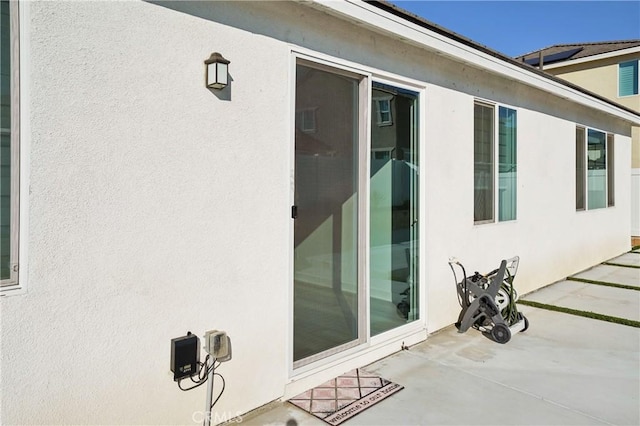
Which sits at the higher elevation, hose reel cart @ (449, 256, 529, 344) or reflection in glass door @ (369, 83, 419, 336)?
reflection in glass door @ (369, 83, 419, 336)

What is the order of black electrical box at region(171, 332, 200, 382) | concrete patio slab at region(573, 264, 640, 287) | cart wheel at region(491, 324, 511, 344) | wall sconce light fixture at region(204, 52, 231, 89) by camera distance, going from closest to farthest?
1. black electrical box at region(171, 332, 200, 382)
2. wall sconce light fixture at region(204, 52, 231, 89)
3. cart wheel at region(491, 324, 511, 344)
4. concrete patio slab at region(573, 264, 640, 287)

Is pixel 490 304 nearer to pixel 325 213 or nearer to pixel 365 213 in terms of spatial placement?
pixel 365 213

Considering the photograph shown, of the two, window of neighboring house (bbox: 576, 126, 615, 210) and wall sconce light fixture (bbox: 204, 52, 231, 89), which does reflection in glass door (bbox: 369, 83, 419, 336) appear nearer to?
wall sconce light fixture (bbox: 204, 52, 231, 89)

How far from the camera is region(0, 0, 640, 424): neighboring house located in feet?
7.53

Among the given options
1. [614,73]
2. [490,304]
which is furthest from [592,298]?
[614,73]

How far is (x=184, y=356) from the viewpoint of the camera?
9.10 feet

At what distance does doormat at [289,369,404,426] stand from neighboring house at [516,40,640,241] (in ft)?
48.8

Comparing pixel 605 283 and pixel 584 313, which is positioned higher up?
pixel 605 283

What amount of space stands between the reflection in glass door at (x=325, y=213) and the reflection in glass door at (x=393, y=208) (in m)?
0.30

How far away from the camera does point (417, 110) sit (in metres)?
4.76

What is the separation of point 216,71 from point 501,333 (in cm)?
380

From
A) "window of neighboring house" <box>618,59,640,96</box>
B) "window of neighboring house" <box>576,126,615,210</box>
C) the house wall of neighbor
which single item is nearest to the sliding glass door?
"window of neighboring house" <box>576,126,615,210</box>

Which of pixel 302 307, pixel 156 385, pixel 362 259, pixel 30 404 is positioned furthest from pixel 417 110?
pixel 30 404

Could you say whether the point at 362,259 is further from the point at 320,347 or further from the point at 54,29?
the point at 54,29
